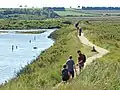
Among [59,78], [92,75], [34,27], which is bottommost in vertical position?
[34,27]

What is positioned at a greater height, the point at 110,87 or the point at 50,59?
the point at 110,87

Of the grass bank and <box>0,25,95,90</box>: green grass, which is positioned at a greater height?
<box>0,25,95,90</box>: green grass

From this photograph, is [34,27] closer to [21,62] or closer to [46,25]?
[46,25]

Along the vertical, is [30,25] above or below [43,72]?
below

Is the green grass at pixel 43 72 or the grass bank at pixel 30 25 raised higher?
the green grass at pixel 43 72

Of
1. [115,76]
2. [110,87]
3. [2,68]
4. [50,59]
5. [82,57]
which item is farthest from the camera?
[2,68]

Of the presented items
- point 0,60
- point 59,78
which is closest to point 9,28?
point 0,60

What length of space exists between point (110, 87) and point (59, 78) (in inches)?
384

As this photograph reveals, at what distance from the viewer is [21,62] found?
187ft

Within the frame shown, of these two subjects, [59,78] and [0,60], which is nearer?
[59,78]

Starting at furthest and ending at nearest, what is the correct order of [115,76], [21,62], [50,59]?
[21,62] < [50,59] < [115,76]

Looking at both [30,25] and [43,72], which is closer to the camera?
[43,72]

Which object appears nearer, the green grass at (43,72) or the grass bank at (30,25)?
the green grass at (43,72)

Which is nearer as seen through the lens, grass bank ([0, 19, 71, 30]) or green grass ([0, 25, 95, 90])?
green grass ([0, 25, 95, 90])
